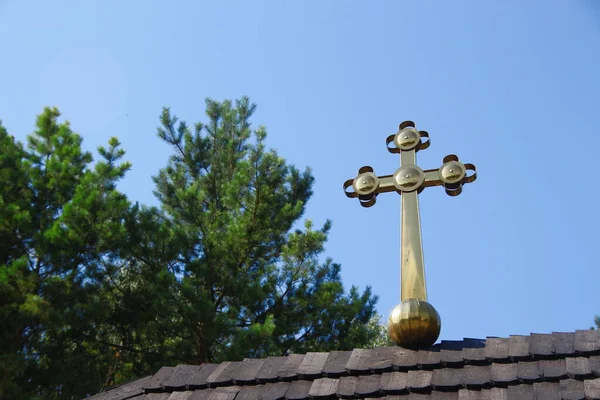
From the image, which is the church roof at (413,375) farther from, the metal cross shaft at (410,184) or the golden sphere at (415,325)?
the metal cross shaft at (410,184)

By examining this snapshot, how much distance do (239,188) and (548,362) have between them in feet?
35.2

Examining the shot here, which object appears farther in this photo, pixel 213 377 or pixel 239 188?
pixel 239 188

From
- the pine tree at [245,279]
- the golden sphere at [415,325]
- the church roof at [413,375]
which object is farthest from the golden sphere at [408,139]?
the pine tree at [245,279]

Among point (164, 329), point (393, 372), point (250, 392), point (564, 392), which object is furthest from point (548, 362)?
point (164, 329)

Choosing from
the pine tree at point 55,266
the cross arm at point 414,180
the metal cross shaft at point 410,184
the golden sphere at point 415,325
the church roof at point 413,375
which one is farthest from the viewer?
the pine tree at point 55,266

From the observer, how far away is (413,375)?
346cm

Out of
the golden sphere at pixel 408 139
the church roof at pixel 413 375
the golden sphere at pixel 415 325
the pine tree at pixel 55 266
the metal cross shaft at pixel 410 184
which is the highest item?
the pine tree at pixel 55 266

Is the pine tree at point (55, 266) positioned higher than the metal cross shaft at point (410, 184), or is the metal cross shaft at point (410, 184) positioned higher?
the pine tree at point (55, 266)

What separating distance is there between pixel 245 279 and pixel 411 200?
8.31 metres

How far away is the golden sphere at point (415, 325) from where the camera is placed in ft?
12.8

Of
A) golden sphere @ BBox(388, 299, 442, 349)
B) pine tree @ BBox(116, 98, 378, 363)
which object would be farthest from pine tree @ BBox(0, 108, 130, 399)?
golden sphere @ BBox(388, 299, 442, 349)

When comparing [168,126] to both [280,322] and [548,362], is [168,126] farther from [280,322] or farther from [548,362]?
[548,362]

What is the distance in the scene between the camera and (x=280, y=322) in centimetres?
1242

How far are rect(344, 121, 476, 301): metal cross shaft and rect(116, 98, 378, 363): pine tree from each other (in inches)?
259
